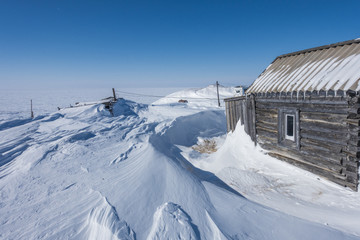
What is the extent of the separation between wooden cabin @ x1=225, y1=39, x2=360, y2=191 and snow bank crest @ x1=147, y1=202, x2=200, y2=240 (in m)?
4.68

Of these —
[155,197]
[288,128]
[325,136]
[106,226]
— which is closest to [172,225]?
[155,197]

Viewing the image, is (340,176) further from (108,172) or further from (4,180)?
(4,180)

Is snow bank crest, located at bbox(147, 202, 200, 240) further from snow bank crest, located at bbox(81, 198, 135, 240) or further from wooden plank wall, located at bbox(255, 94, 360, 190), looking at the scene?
wooden plank wall, located at bbox(255, 94, 360, 190)

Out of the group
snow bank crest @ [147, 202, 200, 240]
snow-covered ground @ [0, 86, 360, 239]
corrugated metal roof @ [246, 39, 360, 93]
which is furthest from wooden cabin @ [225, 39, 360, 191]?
snow bank crest @ [147, 202, 200, 240]

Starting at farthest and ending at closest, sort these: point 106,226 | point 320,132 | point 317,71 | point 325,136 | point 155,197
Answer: point 317,71
point 320,132
point 325,136
point 155,197
point 106,226

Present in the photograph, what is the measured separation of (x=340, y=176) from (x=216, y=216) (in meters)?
4.15

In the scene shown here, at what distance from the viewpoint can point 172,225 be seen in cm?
312

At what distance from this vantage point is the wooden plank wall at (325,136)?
4758 mm

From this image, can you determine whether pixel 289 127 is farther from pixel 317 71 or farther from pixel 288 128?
pixel 317 71

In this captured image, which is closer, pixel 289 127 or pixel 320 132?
pixel 320 132

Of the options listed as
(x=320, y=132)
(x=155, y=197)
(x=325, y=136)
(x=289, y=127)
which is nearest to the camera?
(x=155, y=197)

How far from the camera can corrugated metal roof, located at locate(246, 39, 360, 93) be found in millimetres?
4986

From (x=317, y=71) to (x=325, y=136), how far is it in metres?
2.09

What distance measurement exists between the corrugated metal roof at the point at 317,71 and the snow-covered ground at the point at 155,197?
2766 millimetres
